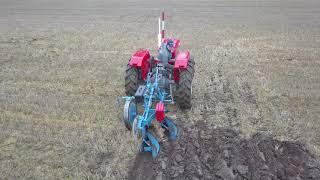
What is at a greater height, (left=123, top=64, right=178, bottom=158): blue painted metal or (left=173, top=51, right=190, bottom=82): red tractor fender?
(left=173, top=51, right=190, bottom=82): red tractor fender

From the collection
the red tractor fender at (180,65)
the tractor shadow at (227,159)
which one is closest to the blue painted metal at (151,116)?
the tractor shadow at (227,159)

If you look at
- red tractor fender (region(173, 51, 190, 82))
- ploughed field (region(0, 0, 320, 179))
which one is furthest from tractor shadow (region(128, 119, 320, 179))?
red tractor fender (region(173, 51, 190, 82))

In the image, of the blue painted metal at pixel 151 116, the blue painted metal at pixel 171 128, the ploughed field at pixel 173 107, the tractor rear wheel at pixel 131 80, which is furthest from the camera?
the tractor rear wheel at pixel 131 80

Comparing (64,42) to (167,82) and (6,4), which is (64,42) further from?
(6,4)

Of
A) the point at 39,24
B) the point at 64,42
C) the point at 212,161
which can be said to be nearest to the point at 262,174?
the point at 212,161

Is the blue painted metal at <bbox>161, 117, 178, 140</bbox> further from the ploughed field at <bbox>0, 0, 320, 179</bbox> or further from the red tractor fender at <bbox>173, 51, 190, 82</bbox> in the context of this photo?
the red tractor fender at <bbox>173, 51, 190, 82</bbox>

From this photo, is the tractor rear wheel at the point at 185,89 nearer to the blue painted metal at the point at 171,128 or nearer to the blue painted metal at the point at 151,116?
the blue painted metal at the point at 151,116

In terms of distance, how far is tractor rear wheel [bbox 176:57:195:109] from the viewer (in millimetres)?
8055

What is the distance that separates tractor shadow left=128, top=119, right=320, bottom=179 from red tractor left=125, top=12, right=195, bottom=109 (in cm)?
103

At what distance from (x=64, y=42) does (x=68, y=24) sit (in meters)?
3.90

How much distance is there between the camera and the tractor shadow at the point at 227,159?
19.9ft

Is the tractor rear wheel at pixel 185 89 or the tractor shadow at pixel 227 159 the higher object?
the tractor rear wheel at pixel 185 89

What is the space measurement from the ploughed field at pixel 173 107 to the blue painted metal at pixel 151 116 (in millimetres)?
205

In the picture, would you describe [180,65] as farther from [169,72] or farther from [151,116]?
[151,116]
